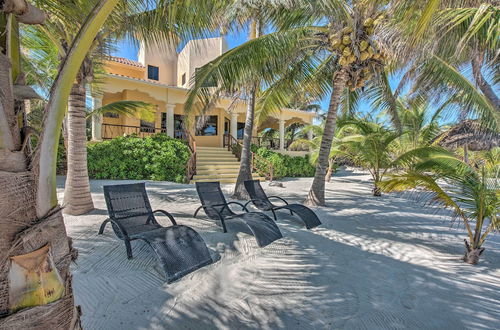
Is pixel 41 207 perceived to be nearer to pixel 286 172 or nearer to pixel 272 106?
pixel 272 106

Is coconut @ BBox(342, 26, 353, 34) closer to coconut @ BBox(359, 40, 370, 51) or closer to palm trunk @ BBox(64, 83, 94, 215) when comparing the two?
coconut @ BBox(359, 40, 370, 51)

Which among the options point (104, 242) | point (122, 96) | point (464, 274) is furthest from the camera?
point (122, 96)

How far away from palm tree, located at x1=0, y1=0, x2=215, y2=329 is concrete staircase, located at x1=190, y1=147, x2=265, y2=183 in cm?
981

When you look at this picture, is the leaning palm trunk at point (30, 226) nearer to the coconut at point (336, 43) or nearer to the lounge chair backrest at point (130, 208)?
the lounge chair backrest at point (130, 208)

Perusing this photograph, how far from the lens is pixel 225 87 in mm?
6305

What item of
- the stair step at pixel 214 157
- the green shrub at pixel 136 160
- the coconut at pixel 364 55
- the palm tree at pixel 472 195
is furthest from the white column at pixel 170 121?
the palm tree at pixel 472 195

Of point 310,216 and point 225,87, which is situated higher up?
point 225,87

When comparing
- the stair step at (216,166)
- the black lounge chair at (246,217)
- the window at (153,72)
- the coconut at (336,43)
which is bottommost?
the black lounge chair at (246,217)

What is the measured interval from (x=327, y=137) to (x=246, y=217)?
4189 mm

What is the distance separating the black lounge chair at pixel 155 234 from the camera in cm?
328

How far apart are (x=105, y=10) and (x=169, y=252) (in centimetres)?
278

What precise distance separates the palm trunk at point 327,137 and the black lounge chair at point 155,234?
5070mm

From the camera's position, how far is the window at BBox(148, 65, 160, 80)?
18562 mm

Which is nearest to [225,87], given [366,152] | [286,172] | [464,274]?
[464,274]
